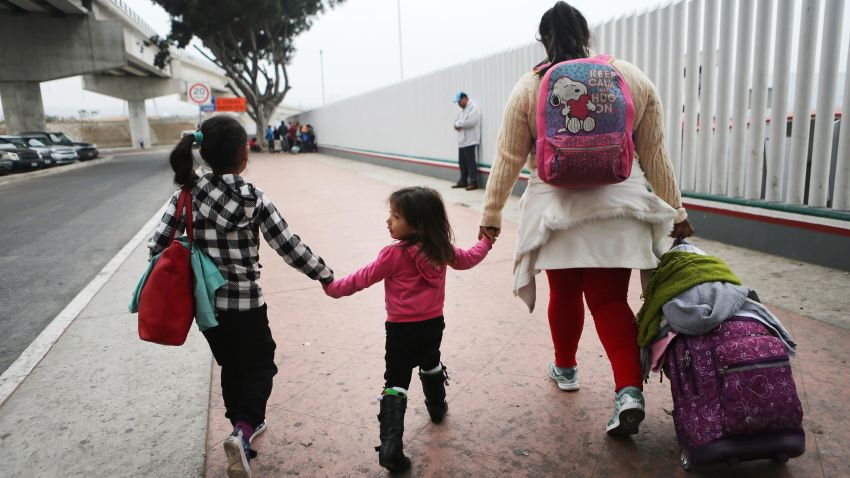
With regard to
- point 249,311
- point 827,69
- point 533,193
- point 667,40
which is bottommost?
point 249,311

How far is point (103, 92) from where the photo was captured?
45.1 meters

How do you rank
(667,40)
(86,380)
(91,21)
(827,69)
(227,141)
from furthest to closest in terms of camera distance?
(91,21), (667,40), (827,69), (86,380), (227,141)

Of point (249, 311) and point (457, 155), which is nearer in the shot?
point (249, 311)

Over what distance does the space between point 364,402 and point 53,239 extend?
260 inches

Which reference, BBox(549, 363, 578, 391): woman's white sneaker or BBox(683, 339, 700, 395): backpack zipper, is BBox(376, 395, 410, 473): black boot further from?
BBox(683, 339, 700, 395): backpack zipper

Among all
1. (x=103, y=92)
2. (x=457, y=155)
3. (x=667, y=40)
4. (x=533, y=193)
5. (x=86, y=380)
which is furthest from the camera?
(x=103, y=92)

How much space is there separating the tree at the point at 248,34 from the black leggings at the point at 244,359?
1134 inches

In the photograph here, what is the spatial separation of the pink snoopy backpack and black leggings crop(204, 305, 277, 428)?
1321 mm

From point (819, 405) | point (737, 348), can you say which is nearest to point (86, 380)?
point (737, 348)

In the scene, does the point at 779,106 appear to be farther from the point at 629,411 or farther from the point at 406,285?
the point at 406,285

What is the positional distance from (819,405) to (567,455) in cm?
121

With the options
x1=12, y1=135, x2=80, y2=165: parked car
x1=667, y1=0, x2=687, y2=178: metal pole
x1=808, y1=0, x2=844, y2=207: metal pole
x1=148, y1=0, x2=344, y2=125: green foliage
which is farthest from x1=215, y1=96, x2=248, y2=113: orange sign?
x1=808, y1=0, x2=844, y2=207: metal pole

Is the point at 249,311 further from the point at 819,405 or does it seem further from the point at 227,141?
the point at 819,405

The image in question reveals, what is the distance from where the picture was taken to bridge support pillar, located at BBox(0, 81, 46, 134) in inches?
1041
